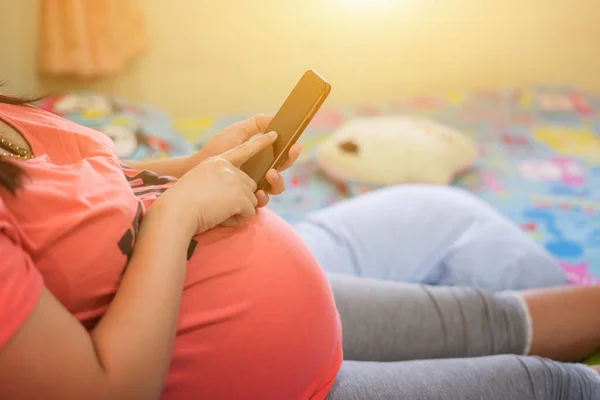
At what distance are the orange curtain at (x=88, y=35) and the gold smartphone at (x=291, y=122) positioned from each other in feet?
4.27

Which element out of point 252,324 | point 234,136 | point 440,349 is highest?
point 234,136

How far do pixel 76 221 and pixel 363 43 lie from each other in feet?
5.70

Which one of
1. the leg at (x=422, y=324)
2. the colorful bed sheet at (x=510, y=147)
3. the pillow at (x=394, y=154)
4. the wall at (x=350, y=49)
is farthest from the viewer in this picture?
the wall at (x=350, y=49)

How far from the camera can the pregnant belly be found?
566mm

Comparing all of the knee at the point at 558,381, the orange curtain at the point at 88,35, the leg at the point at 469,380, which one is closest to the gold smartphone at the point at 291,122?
the leg at the point at 469,380

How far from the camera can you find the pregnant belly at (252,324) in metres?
0.57

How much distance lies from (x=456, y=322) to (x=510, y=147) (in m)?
1.08

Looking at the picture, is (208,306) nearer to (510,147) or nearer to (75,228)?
(75,228)

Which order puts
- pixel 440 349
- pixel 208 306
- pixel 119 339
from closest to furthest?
pixel 119 339 → pixel 208 306 → pixel 440 349

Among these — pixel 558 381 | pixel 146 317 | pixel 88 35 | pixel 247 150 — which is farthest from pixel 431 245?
pixel 88 35

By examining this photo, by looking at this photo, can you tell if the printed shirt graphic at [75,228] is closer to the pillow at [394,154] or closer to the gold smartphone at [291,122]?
the gold smartphone at [291,122]

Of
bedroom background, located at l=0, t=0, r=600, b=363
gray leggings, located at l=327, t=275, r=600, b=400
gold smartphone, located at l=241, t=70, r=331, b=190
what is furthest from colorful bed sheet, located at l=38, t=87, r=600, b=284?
gold smartphone, located at l=241, t=70, r=331, b=190

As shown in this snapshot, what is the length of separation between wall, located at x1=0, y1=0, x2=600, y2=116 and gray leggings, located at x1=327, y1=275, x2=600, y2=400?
1.36m

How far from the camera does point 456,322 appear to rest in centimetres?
82
